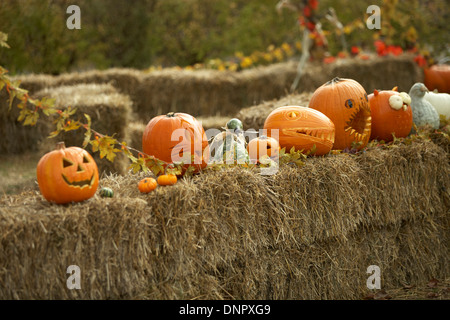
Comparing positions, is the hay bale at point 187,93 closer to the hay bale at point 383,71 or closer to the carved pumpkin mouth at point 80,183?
the hay bale at point 383,71

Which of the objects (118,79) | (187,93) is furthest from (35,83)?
(187,93)

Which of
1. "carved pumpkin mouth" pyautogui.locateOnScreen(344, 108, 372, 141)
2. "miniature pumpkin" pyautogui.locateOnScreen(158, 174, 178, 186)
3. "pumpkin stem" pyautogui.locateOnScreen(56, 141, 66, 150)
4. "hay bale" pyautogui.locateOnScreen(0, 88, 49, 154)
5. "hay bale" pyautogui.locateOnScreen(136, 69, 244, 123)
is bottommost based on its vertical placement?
"miniature pumpkin" pyautogui.locateOnScreen(158, 174, 178, 186)

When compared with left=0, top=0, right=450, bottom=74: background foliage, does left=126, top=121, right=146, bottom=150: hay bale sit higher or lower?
lower

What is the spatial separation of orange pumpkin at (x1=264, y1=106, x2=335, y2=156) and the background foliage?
546 cm

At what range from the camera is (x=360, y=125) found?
12.8 feet

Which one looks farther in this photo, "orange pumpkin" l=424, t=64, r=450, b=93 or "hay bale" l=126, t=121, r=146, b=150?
"hay bale" l=126, t=121, r=146, b=150

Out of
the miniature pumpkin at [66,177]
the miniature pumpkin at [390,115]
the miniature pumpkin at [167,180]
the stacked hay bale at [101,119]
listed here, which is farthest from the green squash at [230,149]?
the stacked hay bale at [101,119]

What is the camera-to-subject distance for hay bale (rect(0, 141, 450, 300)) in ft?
8.42

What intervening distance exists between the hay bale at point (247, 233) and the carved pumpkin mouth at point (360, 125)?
0.71 feet

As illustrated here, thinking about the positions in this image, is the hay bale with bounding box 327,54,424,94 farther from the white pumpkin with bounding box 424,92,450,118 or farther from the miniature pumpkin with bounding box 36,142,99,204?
the miniature pumpkin with bounding box 36,142,99,204

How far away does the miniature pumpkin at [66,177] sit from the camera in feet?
9.00

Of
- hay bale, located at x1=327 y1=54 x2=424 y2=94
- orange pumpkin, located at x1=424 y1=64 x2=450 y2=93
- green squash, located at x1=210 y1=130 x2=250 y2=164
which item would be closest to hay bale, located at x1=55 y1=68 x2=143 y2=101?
hay bale, located at x1=327 y1=54 x2=424 y2=94
